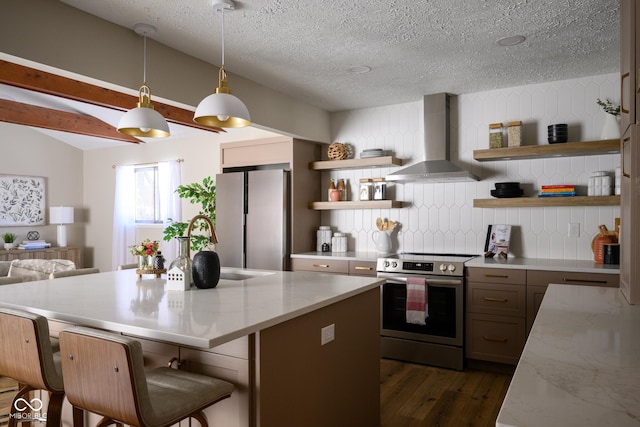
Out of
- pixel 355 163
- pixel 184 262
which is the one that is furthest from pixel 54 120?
pixel 184 262

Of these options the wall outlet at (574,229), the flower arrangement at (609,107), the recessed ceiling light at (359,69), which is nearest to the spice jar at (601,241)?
the wall outlet at (574,229)

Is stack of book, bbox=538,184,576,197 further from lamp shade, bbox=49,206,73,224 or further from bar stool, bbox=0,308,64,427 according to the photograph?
lamp shade, bbox=49,206,73,224

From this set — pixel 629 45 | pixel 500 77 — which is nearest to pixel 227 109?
pixel 629 45

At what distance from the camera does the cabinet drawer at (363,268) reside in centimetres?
419

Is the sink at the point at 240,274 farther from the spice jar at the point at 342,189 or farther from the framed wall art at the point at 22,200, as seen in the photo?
the framed wall art at the point at 22,200

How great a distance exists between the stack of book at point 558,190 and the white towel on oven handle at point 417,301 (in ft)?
4.26

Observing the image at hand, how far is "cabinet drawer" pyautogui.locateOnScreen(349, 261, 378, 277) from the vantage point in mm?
4191

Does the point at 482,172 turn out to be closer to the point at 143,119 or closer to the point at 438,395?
the point at 438,395

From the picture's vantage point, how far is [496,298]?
3621 mm

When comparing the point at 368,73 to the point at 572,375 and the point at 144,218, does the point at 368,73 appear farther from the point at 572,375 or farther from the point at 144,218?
the point at 144,218

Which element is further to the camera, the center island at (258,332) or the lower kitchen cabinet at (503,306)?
the lower kitchen cabinet at (503,306)

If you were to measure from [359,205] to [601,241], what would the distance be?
2.15 meters

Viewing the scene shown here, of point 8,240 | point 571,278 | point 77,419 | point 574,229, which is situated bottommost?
point 77,419

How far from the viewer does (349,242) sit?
16.4 ft
